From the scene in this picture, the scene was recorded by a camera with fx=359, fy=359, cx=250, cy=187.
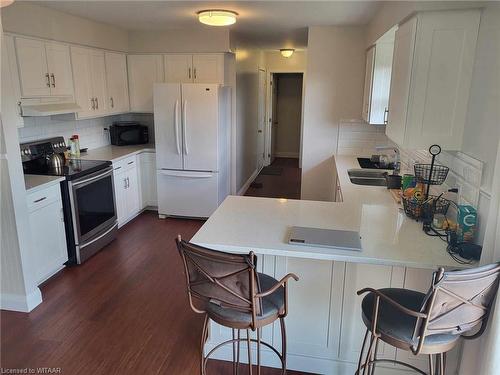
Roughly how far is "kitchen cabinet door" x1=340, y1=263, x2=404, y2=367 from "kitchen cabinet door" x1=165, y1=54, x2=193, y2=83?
11.9 ft

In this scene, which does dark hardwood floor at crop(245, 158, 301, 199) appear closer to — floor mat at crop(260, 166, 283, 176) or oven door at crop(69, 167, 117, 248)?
floor mat at crop(260, 166, 283, 176)

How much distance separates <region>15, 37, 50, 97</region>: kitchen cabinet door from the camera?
10.4 ft

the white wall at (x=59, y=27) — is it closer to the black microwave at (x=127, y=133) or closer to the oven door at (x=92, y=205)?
the black microwave at (x=127, y=133)

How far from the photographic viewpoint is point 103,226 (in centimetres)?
382

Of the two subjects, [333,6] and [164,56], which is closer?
[333,6]

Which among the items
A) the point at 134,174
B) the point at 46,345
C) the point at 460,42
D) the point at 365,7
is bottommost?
the point at 46,345

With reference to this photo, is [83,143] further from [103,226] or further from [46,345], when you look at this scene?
[46,345]

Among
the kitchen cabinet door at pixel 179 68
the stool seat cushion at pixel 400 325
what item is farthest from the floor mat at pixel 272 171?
the stool seat cushion at pixel 400 325

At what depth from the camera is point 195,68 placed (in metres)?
4.71

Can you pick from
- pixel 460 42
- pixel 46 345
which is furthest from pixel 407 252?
pixel 46 345

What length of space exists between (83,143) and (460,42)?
4159 millimetres

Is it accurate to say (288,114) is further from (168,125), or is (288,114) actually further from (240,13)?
(240,13)

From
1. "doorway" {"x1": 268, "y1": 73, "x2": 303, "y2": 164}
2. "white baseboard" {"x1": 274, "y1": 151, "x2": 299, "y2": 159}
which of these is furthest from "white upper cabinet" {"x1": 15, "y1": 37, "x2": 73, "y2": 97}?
"white baseboard" {"x1": 274, "y1": 151, "x2": 299, "y2": 159}

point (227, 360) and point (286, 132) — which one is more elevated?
point (286, 132)
